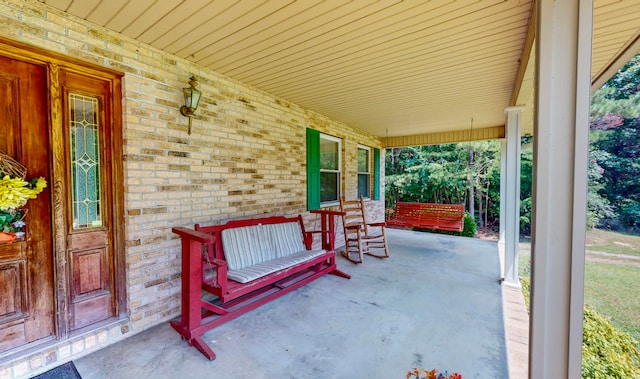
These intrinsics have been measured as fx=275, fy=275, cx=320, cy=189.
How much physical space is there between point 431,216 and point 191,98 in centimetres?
508

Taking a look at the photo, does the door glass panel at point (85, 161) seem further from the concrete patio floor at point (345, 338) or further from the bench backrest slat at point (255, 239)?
the concrete patio floor at point (345, 338)

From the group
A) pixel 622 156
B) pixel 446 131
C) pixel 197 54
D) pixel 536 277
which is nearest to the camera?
pixel 536 277

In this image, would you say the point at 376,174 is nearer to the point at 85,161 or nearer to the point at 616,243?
the point at 616,243

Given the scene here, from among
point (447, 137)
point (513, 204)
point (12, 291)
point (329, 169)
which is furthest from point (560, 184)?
point (447, 137)

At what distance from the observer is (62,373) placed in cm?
184

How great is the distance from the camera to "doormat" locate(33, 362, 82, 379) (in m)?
1.80

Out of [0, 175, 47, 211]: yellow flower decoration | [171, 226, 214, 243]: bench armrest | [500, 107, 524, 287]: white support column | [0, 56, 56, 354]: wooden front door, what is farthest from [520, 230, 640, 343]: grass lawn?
[0, 56, 56, 354]: wooden front door

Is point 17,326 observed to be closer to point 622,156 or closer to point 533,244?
point 533,244

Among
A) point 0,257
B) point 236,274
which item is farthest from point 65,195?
point 236,274

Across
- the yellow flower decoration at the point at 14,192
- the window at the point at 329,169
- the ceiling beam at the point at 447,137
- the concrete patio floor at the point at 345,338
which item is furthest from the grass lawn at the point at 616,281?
the ceiling beam at the point at 447,137

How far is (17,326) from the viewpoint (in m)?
1.84

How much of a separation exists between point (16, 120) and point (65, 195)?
55cm

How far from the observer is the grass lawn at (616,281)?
140cm

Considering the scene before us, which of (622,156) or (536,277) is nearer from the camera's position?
(536,277)
